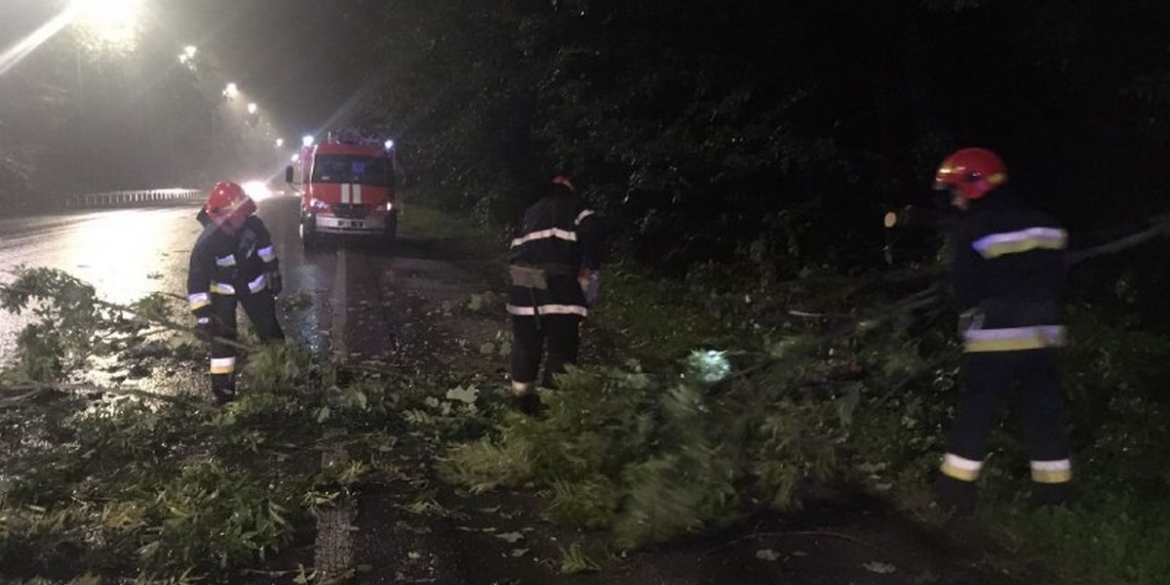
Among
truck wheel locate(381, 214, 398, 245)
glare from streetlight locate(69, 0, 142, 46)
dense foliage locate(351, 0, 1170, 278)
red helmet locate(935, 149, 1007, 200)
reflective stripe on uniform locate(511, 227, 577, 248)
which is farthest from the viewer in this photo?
glare from streetlight locate(69, 0, 142, 46)

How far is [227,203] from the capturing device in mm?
7719

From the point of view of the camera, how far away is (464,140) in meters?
20.8

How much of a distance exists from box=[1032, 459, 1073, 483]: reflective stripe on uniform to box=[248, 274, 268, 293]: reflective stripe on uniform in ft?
18.7

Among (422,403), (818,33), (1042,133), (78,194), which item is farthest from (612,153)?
(78,194)

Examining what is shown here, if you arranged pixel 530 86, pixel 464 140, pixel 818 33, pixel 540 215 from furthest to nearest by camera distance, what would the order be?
pixel 464 140 < pixel 530 86 < pixel 818 33 < pixel 540 215

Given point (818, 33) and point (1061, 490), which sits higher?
point (818, 33)

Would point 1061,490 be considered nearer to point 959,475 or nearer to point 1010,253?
point 959,475

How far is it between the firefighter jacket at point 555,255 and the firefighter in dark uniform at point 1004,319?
288 cm

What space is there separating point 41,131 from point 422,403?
4237 centimetres

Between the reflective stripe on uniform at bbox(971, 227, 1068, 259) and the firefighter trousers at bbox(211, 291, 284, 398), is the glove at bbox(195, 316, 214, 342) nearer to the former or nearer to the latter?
the firefighter trousers at bbox(211, 291, 284, 398)

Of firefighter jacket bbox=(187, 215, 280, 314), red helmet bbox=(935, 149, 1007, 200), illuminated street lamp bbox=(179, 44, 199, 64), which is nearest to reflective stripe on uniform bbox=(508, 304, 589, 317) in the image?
firefighter jacket bbox=(187, 215, 280, 314)

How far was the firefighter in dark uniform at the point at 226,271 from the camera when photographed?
7621 mm

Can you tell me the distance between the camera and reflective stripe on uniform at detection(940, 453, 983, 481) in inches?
193

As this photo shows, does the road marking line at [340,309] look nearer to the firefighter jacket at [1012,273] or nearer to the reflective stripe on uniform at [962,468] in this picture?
the reflective stripe on uniform at [962,468]
